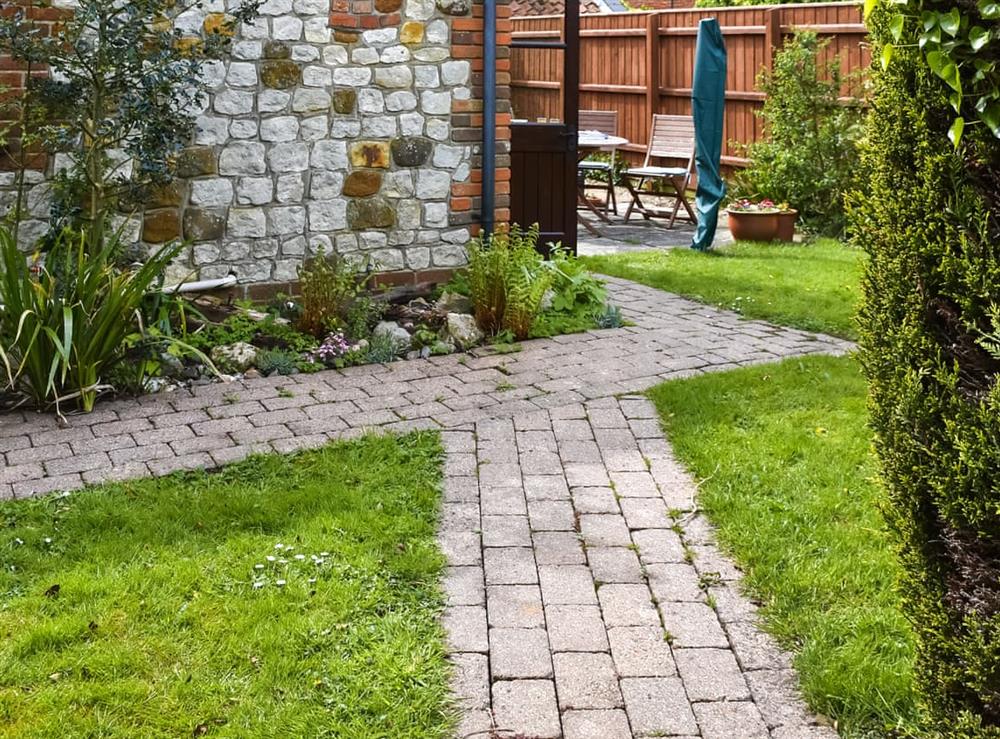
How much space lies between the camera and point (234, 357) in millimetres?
5844

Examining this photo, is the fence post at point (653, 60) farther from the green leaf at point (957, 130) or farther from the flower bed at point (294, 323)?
the green leaf at point (957, 130)

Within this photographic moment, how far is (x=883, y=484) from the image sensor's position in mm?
2441

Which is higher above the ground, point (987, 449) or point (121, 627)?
point (987, 449)

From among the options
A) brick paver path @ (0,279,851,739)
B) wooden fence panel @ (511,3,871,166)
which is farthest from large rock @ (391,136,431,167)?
wooden fence panel @ (511,3,871,166)

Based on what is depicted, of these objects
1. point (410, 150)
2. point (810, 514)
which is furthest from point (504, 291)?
point (810, 514)

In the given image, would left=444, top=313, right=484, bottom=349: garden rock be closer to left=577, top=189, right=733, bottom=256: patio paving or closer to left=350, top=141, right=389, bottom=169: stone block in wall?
left=350, top=141, right=389, bottom=169: stone block in wall

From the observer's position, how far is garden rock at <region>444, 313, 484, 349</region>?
6379mm

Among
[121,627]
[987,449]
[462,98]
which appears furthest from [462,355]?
[987,449]

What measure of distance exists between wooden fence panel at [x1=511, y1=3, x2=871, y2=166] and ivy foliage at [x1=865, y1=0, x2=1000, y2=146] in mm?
9085

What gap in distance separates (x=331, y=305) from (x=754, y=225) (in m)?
5.10

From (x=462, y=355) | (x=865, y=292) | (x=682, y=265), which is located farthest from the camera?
(x=682, y=265)

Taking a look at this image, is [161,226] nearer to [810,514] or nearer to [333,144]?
[333,144]

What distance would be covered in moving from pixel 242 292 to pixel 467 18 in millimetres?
2133

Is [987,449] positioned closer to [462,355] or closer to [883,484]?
[883,484]
